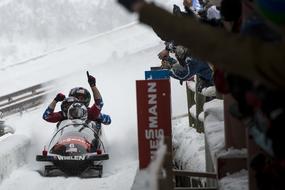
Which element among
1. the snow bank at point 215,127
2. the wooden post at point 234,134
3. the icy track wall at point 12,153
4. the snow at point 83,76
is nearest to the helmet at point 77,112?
the snow at point 83,76

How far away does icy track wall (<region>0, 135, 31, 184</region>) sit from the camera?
1044 centimetres

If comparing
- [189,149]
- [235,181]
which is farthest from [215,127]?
[189,149]

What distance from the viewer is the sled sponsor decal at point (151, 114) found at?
617cm

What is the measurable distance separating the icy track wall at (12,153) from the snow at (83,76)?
2 centimetres

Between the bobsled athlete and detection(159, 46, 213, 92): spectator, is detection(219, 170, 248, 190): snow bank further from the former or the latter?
the bobsled athlete

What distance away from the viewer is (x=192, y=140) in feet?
29.5

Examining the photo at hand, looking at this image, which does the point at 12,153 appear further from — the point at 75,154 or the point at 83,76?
the point at 83,76

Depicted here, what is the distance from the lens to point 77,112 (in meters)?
11.2

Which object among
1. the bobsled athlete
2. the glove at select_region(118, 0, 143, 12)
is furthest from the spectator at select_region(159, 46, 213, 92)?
the glove at select_region(118, 0, 143, 12)

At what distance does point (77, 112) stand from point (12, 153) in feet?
4.17

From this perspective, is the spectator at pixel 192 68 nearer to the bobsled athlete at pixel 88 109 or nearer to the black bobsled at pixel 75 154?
the black bobsled at pixel 75 154

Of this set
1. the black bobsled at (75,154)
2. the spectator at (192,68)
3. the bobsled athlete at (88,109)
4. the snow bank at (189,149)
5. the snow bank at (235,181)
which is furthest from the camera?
the bobsled athlete at (88,109)

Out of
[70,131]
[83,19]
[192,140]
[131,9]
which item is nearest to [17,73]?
[83,19]

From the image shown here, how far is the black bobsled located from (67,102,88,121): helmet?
0.50 metres
